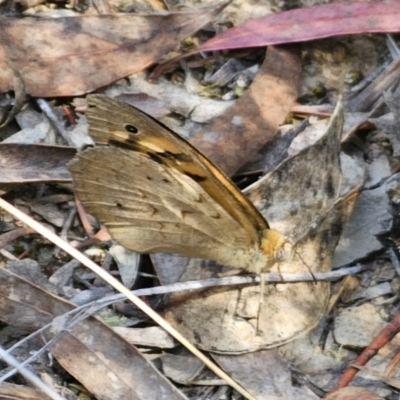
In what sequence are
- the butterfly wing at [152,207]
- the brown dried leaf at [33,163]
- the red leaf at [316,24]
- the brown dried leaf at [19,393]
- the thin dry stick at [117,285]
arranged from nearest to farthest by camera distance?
1. the thin dry stick at [117,285]
2. the brown dried leaf at [19,393]
3. the butterfly wing at [152,207]
4. the brown dried leaf at [33,163]
5. the red leaf at [316,24]

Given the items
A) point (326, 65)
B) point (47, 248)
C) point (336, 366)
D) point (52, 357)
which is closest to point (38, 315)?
point (52, 357)

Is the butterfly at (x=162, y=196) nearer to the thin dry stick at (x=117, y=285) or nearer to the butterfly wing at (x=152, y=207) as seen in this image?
the butterfly wing at (x=152, y=207)

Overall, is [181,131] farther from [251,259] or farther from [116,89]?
[251,259]

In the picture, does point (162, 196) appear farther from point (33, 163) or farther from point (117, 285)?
point (33, 163)

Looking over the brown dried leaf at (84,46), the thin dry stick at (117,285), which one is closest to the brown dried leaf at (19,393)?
the thin dry stick at (117,285)

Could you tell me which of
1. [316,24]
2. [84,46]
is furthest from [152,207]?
[316,24]

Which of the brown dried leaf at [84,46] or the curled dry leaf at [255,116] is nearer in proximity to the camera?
the curled dry leaf at [255,116]

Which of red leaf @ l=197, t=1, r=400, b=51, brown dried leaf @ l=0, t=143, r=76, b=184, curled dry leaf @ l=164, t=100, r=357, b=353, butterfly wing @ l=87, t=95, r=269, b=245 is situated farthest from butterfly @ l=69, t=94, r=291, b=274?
red leaf @ l=197, t=1, r=400, b=51
